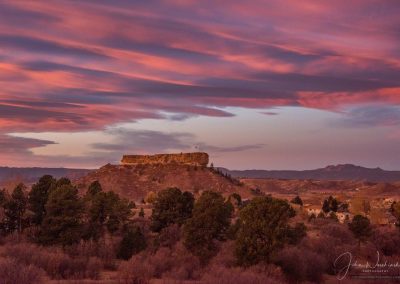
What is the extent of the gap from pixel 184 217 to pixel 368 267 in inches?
631

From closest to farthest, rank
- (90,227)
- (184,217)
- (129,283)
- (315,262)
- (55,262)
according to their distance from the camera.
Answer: (129,283), (55,262), (315,262), (90,227), (184,217)

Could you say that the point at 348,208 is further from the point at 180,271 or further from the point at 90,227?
the point at 180,271

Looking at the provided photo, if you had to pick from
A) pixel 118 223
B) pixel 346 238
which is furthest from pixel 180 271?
pixel 346 238

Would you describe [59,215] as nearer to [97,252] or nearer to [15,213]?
[97,252]

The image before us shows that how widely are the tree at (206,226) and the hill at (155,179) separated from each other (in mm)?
83626

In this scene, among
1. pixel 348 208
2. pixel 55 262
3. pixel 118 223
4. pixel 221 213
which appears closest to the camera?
pixel 55 262

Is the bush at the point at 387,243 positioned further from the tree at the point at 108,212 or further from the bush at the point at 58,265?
the bush at the point at 58,265

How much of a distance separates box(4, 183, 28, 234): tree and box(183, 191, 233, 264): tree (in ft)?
53.3

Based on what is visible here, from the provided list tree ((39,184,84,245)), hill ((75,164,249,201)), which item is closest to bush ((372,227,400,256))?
tree ((39,184,84,245))

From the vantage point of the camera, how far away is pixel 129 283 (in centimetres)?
1798

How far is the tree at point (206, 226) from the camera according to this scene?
27.9 m

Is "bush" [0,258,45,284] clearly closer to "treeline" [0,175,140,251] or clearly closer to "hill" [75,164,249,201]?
"treeline" [0,175,140,251]
